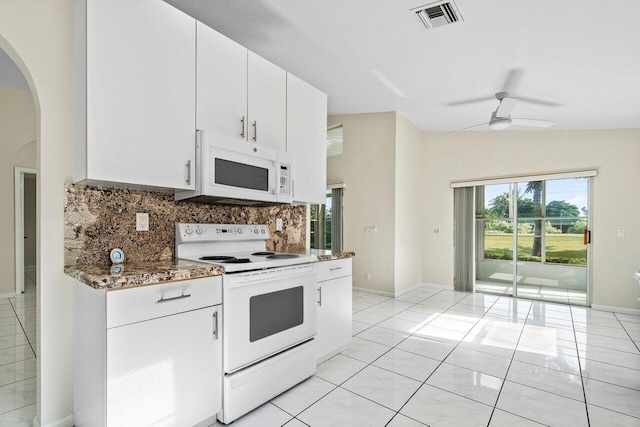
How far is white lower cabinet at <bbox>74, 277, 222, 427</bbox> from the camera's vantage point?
1441 millimetres

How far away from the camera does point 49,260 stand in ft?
5.84

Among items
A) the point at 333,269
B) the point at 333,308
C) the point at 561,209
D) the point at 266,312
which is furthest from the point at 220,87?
the point at 561,209

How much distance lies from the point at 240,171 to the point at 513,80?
115 inches

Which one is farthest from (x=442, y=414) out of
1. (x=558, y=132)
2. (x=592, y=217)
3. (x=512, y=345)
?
(x=558, y=132)

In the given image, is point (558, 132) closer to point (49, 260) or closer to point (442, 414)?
point (442, 414)

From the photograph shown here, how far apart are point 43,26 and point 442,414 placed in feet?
10.6

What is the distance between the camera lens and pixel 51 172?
180 centimetres

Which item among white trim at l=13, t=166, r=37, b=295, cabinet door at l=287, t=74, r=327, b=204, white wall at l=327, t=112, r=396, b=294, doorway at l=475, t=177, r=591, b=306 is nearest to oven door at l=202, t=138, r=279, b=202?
cabinet door at l=287, t=74, r=327, b=204

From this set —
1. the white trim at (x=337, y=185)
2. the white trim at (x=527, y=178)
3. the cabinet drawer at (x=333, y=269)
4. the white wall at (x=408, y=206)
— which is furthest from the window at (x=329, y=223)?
the cabinet drawer at (x=333, y=269)

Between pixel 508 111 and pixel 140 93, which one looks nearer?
pixel 140 93

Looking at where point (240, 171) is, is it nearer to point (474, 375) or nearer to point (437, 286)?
point (474, 375)

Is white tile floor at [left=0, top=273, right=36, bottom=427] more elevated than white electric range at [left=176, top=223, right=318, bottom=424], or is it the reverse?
white electric range at [left=176, top=223, right=318, bottom=424]

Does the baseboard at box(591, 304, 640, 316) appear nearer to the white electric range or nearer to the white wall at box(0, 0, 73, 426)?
the white electric range

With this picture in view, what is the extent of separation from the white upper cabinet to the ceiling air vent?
1.17m
